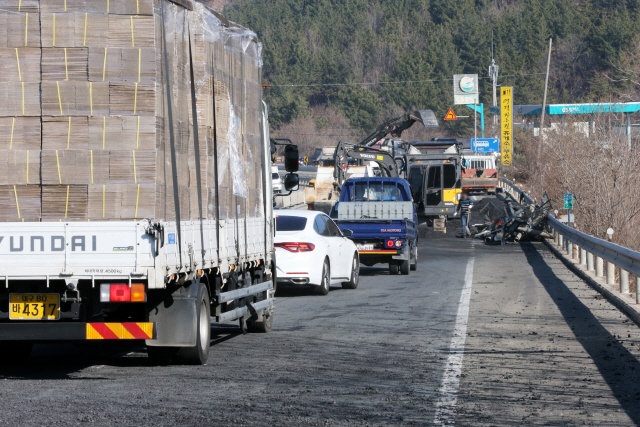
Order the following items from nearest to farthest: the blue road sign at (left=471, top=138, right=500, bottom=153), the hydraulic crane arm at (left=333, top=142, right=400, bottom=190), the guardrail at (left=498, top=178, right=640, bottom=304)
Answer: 1. the guardrail at (left=498, top=178, right=640, bottom=304)
2. the hydraulic crane arm at (left=333, top=142, right=400, bottom=190)
3. the blue road sign at (left=471, top=138, right=500, bottom=153)

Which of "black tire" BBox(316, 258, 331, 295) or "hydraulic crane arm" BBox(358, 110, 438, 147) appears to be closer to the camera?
"black tire" BBox(316, 258, 331, 295)

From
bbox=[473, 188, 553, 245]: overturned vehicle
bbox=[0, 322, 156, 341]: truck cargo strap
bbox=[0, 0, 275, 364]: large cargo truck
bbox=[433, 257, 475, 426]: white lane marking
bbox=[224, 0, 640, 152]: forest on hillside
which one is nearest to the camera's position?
bbox=[433, 257, 475, 426]: white lane marking

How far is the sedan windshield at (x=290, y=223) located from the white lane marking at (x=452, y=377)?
363 centimetres

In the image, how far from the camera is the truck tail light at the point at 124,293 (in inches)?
293

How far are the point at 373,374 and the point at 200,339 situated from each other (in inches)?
65.3

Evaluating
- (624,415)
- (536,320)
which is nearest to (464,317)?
(536,320)

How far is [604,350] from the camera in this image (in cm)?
969

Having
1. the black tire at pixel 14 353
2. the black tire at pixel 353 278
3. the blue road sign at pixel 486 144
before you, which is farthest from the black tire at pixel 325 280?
the blue road sign at pixel 486 144

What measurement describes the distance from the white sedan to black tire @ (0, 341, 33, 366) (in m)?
6.91

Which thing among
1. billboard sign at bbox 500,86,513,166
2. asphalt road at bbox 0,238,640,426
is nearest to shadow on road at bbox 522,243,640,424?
asphalt road at bbox 0,238,640,426

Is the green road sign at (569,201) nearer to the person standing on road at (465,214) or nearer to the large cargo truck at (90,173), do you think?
the person standing on road at (465,214)

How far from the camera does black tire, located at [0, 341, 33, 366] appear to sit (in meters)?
8.95

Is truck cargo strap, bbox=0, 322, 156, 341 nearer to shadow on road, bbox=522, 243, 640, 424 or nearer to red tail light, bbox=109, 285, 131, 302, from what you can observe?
red tail light, bbox=109, 285, 131, 302

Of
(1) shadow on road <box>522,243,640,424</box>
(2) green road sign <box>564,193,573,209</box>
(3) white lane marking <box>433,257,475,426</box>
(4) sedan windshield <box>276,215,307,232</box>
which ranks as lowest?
(1) shadow on road <box>522,243,640,424</box>
